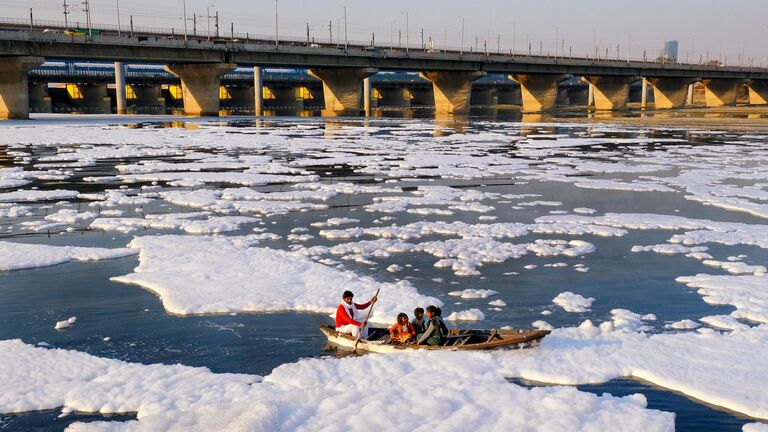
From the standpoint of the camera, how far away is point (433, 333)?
12.0m

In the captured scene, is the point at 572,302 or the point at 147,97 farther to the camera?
the point at 147,97

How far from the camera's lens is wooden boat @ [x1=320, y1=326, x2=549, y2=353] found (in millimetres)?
11742

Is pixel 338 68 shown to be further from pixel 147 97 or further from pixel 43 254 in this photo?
pixel 43 254

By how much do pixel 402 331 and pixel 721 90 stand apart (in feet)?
583

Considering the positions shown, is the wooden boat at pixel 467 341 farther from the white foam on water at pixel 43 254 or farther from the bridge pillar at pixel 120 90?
the bridge pillar at pixel 120 90

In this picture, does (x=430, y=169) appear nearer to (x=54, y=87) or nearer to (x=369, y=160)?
(x=369, y=160)

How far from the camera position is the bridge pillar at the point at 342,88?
11206 cm

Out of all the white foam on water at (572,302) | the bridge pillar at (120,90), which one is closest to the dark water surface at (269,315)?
the white foam on water at (572,302)

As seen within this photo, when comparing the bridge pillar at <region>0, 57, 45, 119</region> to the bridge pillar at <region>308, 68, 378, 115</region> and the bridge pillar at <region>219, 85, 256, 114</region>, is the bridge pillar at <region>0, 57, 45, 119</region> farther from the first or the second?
the bridge pillar at <region>219, 85, 256, 114</region>

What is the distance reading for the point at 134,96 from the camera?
167 meters

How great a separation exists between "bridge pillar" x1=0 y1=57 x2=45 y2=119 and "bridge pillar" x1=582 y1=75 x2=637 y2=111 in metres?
104

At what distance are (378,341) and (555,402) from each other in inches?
126

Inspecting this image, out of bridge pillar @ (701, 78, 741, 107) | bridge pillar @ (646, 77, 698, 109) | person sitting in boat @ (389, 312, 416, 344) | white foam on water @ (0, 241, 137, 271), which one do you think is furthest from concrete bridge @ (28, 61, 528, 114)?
person sitting in boat @ (389, 312, 416, 344)

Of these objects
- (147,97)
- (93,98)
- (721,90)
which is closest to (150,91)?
(147,97)
